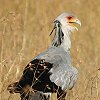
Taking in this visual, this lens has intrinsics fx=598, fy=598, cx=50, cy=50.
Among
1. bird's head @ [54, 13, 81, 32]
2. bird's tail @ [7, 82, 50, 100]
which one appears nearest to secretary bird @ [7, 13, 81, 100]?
bird's tail @ [7, 82, 50, 100]

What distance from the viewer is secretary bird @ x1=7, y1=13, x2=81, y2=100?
17.9 feet

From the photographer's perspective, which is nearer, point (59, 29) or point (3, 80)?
point (3, 80)

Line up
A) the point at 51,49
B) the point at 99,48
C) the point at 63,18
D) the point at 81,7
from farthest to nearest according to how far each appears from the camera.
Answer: the point at 81,7 < the point at 99,48 < the point at 63,18 < the point at 51,49

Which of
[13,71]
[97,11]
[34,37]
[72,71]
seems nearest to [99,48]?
[34,37]

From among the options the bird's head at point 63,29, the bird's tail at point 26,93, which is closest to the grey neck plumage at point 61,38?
the bird's head at point 63,29

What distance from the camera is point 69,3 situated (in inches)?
449

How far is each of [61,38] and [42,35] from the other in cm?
274

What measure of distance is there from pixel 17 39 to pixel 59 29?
2407 millimetres

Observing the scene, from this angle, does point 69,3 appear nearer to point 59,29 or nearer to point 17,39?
point 17,39

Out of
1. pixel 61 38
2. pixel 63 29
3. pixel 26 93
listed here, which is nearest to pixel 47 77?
pixel 26 93

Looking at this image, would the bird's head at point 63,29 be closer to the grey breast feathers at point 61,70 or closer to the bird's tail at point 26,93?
the grey breast feathers at point 61,70

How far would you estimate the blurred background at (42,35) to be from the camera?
660 centimetres

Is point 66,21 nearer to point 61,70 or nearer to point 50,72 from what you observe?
point 61,70

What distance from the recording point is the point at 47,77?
5539mm
